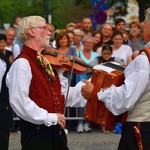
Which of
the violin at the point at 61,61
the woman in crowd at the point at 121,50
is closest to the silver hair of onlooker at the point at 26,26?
the violin at the point at 61,61

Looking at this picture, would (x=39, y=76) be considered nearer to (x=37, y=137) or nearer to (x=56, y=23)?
(x=37, y=137)

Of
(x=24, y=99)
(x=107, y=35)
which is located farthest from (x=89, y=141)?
(x=24, y=99)

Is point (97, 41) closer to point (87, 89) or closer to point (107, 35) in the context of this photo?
point (107, 35)

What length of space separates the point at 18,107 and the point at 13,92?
132mm

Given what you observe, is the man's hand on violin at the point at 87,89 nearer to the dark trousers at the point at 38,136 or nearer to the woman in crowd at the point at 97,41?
the dark trousers at the point at 38,136

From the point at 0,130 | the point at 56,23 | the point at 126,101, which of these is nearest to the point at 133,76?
the point at 126,101

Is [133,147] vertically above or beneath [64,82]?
beneath

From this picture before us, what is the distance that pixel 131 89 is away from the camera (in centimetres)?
382

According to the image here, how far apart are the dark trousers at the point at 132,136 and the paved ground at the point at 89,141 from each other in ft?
11.6

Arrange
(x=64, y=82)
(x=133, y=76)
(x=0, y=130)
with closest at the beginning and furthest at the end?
1. (x=133, y=76)
2. (x=64, y=82)
3. (x=0, y=130)

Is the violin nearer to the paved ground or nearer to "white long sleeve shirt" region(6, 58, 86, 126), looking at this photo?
"white long sleeve shirt" region(6, 58, 86, 126)

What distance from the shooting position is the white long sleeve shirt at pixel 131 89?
380cm

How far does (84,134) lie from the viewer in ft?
28.2

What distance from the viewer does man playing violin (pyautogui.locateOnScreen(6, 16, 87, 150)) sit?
3969 mm
